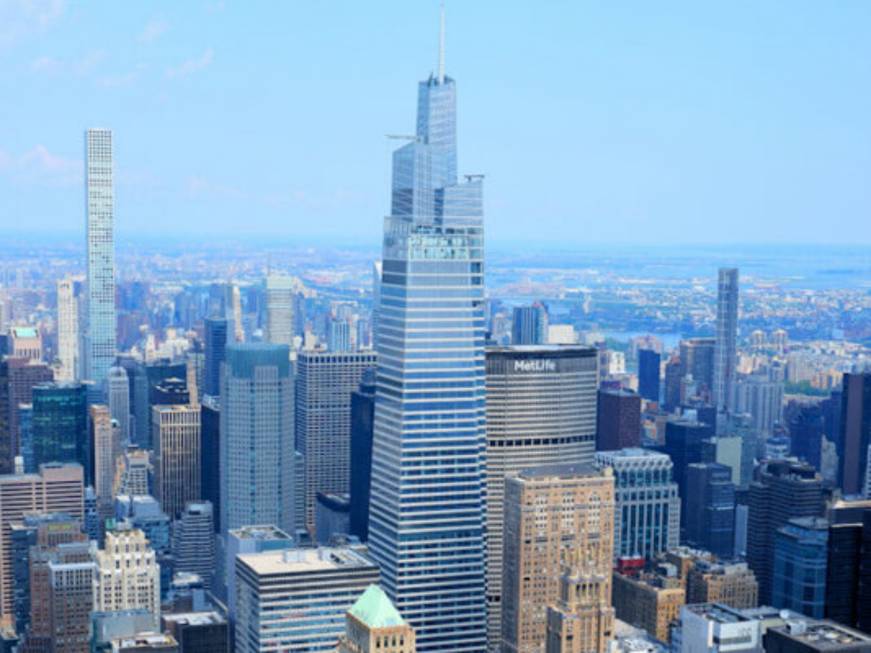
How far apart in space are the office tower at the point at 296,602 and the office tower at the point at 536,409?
6.30 metres

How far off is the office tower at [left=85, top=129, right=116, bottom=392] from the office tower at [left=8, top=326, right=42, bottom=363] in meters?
1.45

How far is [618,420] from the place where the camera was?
3262 centimetres

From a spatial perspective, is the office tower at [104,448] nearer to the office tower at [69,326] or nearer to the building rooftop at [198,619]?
the office tower at [69,326]

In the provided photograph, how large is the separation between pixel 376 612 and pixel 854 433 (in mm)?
16849

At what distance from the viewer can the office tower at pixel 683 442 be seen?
3101 centimetres

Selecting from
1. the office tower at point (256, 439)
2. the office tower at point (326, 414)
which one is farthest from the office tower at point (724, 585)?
the office tower at point (326, 414)

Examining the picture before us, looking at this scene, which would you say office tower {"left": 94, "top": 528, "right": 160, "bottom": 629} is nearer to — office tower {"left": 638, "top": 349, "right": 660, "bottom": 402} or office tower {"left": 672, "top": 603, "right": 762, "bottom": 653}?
office tower {"left": 672, "top": 603, "right": 762, "bottom": 653}

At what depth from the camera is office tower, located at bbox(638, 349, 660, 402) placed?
104ft

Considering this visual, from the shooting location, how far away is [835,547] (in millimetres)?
21625

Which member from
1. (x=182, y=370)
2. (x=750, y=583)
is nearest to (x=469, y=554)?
(x=750, y=583)

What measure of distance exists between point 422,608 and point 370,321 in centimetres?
983

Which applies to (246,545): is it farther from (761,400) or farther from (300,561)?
(761,400)

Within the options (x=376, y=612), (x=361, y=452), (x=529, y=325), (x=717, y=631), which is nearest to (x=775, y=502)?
(x=529, y=325)

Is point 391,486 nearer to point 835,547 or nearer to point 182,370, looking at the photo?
point 835,547
